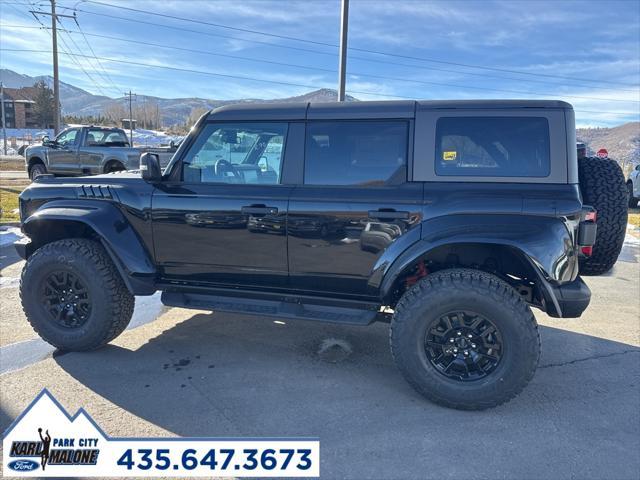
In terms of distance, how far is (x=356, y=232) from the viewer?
3123 mm

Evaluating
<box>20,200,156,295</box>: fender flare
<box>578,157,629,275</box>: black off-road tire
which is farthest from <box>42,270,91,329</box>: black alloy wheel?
A: <box>578,157,629,275</box>: black off-road tire

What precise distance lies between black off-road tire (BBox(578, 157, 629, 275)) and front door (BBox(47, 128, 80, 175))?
13.8 m

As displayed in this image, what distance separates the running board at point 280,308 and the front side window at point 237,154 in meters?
0.92

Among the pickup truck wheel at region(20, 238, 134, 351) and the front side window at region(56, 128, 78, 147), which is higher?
the front side window at region(56, 128, 78, 147)

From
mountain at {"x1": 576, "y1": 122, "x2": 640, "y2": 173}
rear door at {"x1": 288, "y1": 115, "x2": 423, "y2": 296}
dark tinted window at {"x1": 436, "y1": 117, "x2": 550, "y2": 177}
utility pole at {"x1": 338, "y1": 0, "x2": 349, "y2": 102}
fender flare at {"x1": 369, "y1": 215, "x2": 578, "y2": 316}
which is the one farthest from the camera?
mountain at {"x1": 576, "y1": 122, "x2": 640, "y2": 173}

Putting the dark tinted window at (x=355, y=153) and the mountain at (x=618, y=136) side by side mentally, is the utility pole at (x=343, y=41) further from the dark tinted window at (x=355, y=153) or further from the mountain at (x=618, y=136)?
the mountain at (x=618, y=136)

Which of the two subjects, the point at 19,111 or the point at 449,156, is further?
the point at 19,111

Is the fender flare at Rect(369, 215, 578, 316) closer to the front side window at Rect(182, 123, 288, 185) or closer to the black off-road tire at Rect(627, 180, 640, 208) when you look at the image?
the front side window at Rect(182, 123, 288, 185)

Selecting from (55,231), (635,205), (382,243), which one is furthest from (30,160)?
(635,205)

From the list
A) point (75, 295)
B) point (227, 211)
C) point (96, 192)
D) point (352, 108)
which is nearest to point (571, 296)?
point (352, 108)

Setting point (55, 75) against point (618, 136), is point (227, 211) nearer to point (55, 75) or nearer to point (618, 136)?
point (55, 75)

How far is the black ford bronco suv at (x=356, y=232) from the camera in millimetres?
2881

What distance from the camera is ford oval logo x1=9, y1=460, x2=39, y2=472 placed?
2.36 metres

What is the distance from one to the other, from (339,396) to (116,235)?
2105 mm
